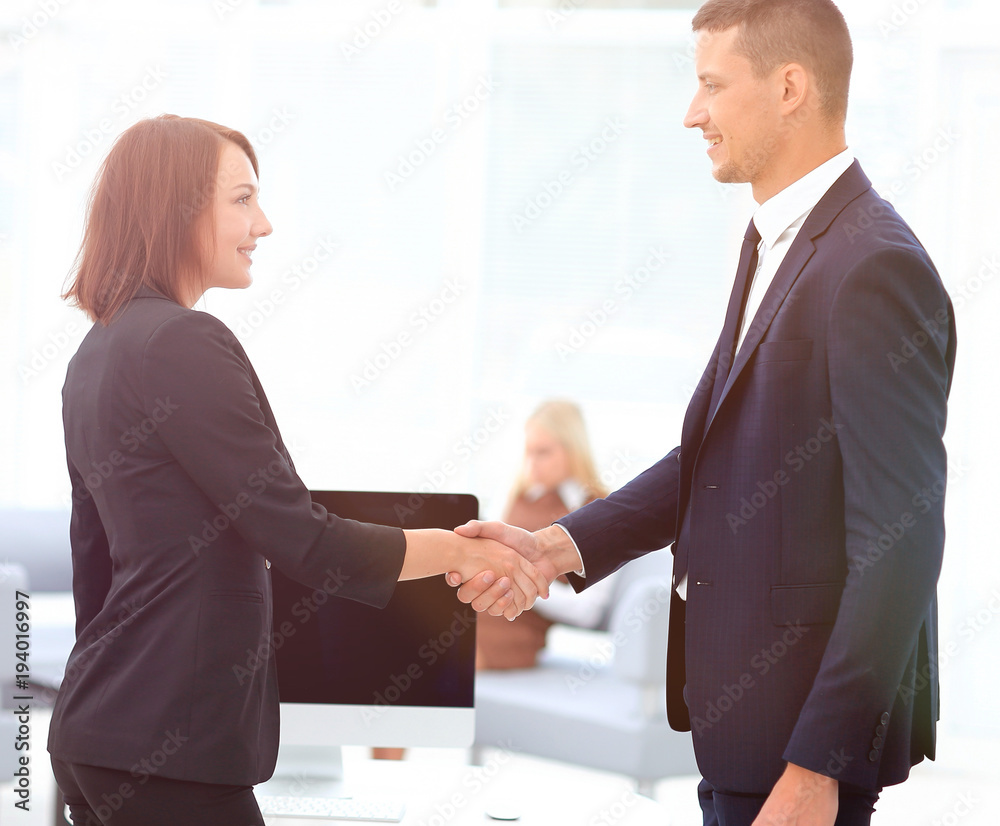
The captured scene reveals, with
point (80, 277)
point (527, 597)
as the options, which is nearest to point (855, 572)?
point (527, 597)

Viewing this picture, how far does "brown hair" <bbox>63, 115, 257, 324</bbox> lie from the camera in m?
1.35

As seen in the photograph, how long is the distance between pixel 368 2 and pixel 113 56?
1227mm

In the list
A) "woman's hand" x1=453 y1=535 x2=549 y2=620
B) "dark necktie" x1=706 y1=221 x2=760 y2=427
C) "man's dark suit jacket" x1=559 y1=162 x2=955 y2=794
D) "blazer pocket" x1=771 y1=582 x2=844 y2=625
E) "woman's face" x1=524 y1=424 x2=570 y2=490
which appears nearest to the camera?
"man's dark suit jacket" x1=559 y1=162 x2=955 y2=794

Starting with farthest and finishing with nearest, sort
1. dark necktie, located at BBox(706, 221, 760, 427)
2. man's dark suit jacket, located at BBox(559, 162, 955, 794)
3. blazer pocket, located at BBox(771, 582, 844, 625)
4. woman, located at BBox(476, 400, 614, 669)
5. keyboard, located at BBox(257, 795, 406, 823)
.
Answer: woman, located at BBox(476, 400, 614, 669) < keyboard, located at BBox(257, 795, 406, 823) < dark necktie, located at BBox(706, 221, 760, 427) < blazer pocket, located at BBox(771, 582, 844, 625) < man's dark suit jacket, located at BBox(559, 162, 955, 794)

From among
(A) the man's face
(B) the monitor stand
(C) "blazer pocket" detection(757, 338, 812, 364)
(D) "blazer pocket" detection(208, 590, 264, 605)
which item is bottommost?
(B) the monitor stand

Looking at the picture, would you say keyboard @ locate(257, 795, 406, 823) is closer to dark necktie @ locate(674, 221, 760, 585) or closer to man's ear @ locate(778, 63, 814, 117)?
dark necktie @ locate(674, 221, 760, 585)

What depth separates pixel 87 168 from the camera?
4.55m

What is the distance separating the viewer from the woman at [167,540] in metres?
1.21

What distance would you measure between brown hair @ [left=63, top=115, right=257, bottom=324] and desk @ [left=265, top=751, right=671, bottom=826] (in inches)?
34.7

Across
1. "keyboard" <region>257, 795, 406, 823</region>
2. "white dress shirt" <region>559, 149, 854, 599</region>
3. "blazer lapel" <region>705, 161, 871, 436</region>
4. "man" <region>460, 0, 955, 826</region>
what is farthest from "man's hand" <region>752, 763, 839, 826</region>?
"keyboard" <region>257, 795, 406, 823</region>

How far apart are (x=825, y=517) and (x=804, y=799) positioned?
350 millimetres

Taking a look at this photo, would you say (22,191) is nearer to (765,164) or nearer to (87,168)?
(87,168)

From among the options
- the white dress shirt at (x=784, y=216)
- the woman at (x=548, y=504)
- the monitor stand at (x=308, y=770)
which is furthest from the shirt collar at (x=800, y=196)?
the woman at (x=548, y=504)

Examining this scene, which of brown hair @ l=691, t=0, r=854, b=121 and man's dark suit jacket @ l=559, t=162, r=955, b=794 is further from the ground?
brown hair @ l=691, t=0, r=854, b=121
